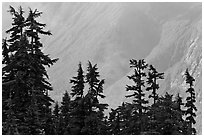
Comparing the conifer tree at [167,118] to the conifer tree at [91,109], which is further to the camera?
the conifer tree at [91,109]

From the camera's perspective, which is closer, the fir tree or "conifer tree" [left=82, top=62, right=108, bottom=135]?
"conifer tree" [left=82, top=62, right=108, bottom=135]

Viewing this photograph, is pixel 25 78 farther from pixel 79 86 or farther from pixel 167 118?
pixel 167 118

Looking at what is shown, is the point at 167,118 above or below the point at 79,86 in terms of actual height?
below

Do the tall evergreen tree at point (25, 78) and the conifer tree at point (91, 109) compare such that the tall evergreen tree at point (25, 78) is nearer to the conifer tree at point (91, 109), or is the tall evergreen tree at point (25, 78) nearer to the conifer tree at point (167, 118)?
the conifer tree at point (91, 109)

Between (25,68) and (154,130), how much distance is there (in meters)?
8.72

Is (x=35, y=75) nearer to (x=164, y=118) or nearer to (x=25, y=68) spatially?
(x=25, y=68)

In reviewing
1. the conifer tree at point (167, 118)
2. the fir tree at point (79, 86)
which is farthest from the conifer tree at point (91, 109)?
the conifer tree at point (167, 118)

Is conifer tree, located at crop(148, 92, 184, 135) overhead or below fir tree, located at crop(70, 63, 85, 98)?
below

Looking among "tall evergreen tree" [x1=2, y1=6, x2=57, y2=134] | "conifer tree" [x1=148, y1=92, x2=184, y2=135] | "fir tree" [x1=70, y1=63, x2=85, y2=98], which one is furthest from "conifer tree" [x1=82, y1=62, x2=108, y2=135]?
"conifer tree" [x1=148, y1=92, x2=184, y2=135]

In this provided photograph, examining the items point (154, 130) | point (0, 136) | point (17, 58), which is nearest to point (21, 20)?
point (17, 58)

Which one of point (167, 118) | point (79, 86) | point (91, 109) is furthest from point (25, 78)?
point (167, 118)

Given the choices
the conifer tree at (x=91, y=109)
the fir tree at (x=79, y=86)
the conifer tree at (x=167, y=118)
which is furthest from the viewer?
the fir tree at (x=79, y=86)

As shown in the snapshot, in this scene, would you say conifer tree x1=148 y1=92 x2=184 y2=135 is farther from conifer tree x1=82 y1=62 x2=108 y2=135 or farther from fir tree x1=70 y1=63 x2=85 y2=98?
fir tree x1=70 y1=63 x2=85 y2=98

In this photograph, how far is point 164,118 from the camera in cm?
2192
